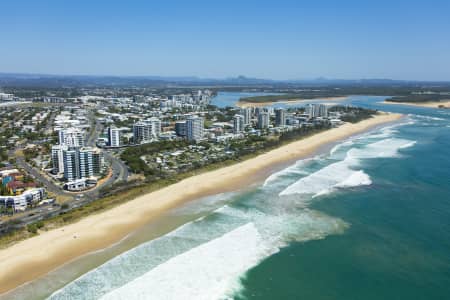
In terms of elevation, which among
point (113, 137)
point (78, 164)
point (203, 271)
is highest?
point (113, 137)

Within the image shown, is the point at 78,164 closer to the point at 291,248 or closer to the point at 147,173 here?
the point at 147,173

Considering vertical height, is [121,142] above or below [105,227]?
above

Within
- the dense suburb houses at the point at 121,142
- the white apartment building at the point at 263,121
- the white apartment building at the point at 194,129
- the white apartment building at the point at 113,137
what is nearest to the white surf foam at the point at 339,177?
the dense suburb houses at the point at 121,142

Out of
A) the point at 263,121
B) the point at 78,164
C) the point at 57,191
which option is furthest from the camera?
the point at 263,121

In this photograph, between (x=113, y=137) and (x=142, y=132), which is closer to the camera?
(x=113, y=137)

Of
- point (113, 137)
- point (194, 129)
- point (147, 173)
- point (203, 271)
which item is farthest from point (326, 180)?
point (113, 137)

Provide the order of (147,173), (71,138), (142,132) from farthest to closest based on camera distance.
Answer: (142,132), (71,138), (147,173)

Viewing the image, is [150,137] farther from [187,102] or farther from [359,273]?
[187,102]

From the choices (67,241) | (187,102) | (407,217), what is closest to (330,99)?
(187,102)
